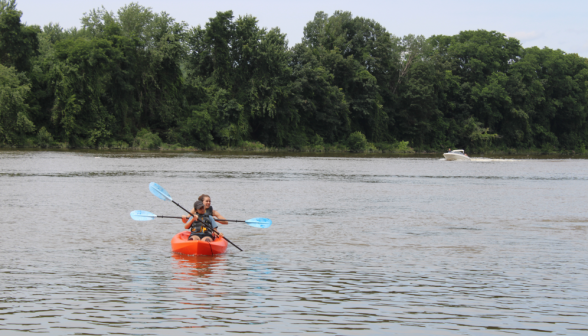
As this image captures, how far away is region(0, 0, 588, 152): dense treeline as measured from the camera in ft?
242

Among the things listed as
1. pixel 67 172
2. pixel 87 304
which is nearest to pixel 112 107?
pixel 67 172

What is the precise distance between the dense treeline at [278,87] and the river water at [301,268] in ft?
162

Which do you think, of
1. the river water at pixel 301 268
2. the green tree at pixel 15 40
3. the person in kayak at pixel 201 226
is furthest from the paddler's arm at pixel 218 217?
the green tree at pixel 15 40

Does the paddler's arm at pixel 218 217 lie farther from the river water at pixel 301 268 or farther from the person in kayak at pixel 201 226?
the river water at pixel 301 268

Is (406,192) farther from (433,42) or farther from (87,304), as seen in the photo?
(433,42)

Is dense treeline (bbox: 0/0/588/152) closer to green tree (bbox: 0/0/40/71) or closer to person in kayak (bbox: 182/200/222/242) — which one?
green tree (bbox: 0/0/40/71)

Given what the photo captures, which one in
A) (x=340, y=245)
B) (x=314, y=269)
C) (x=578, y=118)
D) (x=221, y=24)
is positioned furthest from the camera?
(x=578, y=118)

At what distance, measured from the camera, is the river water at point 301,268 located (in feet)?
29.0

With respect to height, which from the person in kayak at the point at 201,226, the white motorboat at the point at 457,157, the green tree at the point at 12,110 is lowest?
the person in kayak at the point at 201,226

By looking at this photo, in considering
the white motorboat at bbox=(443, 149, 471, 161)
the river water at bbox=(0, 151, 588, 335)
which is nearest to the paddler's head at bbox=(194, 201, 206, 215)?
the river water at bbox=(0, 151, 588, 335)

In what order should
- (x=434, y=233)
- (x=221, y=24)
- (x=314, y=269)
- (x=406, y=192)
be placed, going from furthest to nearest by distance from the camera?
(x=221, y=24)
(x=406, y=192)
(x=434, y=233)
(x=314, y=269)

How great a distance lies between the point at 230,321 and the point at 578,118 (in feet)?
396

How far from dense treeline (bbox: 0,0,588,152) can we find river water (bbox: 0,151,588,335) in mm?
49384

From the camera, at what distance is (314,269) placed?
41.2ft
